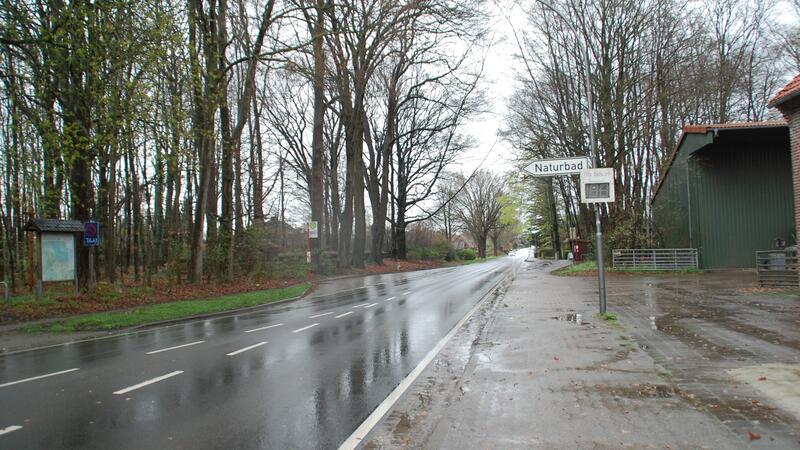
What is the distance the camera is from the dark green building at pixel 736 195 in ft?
72.8

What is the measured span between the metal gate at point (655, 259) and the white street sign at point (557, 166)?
16370 millimetres

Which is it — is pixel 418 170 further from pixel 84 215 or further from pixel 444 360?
pixel 444 360

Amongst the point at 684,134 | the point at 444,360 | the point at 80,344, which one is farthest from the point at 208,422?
the point at 684,134

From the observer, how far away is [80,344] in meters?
10.4

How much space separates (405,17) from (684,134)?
43.2ft

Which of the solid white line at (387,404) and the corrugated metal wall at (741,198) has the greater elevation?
the corrugated metal wall at (741,198)

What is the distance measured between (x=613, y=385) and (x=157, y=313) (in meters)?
12.4

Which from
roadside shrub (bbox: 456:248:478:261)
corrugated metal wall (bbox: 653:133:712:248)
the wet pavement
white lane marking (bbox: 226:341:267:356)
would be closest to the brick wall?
the wet pavement

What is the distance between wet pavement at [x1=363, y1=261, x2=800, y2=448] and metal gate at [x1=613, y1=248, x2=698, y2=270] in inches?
544

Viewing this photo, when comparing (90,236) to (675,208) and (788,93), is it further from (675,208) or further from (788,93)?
(675,208)

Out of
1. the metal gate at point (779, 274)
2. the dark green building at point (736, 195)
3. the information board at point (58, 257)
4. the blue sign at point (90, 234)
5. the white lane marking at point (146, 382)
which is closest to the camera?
the white lane marking at point (146, 382)

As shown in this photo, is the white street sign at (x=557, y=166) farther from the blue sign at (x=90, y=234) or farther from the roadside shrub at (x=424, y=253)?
the roadside shrub at (x=424, y=253)

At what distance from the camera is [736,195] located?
22.9m

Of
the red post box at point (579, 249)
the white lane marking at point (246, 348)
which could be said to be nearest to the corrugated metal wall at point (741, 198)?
the red post box at point (579, 249)
